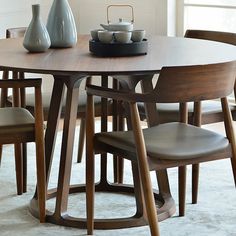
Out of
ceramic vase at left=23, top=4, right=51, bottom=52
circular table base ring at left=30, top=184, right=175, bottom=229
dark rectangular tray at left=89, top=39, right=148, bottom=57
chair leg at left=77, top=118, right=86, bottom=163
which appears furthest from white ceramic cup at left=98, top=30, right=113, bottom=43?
chair leg at left=77, top=118, right=86, bottom=163

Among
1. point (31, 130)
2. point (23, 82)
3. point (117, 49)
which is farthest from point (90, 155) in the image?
point (117, 49)

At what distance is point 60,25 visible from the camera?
3.42 m

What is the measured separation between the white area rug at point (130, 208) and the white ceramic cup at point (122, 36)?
0.82 metres

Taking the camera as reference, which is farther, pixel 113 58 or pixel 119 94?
pixel 113 58

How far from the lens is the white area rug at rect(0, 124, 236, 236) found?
3.08 meters

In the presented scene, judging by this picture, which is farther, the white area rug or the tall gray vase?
the tall gray vase

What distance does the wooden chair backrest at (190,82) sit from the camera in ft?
8.57

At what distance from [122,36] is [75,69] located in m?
0.41

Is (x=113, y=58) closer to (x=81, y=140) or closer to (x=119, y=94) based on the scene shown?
(x=119, y=94)

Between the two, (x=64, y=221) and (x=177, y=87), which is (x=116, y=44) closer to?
(x=177, y=87)

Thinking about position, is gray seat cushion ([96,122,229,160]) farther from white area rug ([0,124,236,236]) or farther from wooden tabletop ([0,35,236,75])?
white area rug ([0,124,236,236])

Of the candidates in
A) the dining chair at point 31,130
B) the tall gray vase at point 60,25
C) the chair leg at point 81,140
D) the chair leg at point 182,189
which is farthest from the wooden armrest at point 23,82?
the chair leg at point 81,140

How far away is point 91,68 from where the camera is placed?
290 cm

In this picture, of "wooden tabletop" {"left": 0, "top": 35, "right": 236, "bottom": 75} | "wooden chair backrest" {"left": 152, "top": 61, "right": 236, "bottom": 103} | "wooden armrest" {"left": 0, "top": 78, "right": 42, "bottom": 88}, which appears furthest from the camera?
"wooden armrest" {"left": 0, "top": 78, "right": 42, "bottom": 88}
